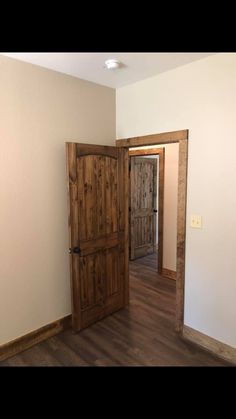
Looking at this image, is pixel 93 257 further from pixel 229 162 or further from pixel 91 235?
pixel 229 162

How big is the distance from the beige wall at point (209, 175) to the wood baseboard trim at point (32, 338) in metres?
1.28

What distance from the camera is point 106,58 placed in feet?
6.89

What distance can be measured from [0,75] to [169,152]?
8.67 feet

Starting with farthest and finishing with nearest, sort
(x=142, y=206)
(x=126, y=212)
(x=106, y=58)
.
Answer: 1. (x=142, y=206)
2. (x=126, y=212)
3. (x=106, y=58)

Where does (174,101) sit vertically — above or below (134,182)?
above

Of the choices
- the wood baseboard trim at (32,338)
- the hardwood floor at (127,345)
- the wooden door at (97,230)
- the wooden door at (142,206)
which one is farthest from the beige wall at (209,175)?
the wooden door at (142,206)

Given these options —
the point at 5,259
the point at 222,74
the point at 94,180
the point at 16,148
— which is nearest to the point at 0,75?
the point at 16,148

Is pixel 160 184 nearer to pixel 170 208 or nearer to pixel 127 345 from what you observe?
pixel 170 208

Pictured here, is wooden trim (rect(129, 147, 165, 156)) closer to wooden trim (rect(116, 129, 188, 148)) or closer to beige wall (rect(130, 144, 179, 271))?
beige wall (rect(130, 144, 179, 271))

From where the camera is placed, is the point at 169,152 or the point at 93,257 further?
the point at 169,152

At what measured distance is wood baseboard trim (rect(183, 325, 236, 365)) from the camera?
7.01 ft

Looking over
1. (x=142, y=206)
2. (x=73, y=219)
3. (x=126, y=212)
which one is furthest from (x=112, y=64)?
(x=142, y=206)

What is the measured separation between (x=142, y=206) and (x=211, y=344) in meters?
2.98

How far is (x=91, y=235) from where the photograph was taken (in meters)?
2.63
